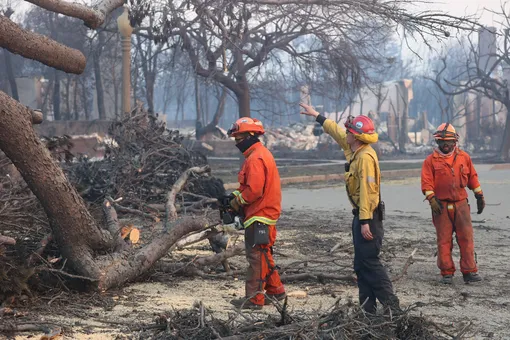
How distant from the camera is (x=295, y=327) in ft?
15.9

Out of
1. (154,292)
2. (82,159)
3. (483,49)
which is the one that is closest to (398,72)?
(483,49)

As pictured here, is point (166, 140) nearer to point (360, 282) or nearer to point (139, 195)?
point (139, 195)

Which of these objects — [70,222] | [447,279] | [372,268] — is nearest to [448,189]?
[447,279]

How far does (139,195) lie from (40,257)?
6922 mm

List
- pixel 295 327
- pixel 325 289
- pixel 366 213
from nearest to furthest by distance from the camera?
1. pixel 295 327
2. pixel 366 213
3. pixel 325 289

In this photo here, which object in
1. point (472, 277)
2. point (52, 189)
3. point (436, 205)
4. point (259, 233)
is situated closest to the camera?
point (52, 189)

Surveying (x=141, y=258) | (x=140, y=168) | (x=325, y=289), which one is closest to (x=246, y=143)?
(x=141, y=258)

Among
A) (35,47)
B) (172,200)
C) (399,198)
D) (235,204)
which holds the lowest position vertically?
(399,198)

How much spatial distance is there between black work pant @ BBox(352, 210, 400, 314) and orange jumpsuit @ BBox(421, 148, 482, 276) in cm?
209

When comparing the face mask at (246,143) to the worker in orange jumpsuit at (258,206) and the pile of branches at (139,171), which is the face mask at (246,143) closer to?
the worker in orange jumpsuit at (258,206)

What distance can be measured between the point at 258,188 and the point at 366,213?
41.3 inches

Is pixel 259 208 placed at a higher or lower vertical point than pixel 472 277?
higher

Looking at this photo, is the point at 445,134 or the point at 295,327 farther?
the point at 445,134

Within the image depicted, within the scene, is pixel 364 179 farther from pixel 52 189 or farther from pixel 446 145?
pixel 52 189
